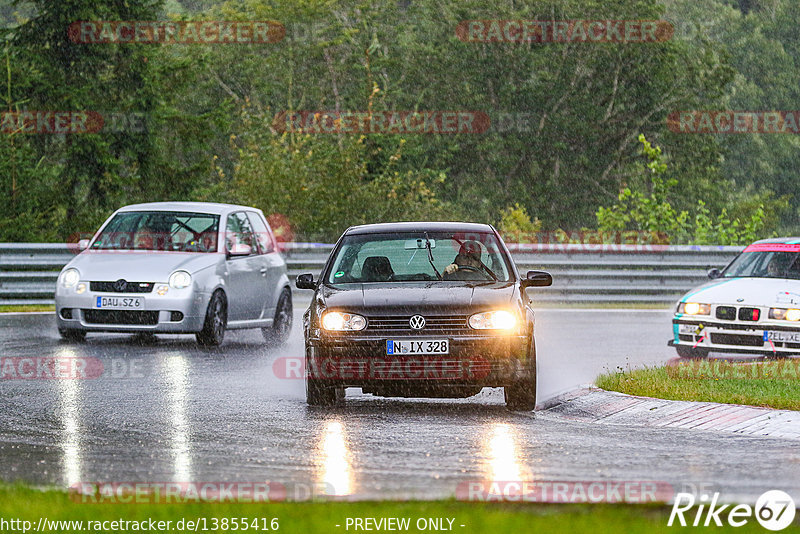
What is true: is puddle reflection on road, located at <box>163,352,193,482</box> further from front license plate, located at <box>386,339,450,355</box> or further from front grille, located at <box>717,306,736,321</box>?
front grille, located at <box>717,306,736,321</box>

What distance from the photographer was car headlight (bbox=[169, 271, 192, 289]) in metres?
17.4

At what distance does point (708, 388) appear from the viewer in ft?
41.5

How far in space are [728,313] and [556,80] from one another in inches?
1678

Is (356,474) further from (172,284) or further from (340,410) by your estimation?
(172,284)

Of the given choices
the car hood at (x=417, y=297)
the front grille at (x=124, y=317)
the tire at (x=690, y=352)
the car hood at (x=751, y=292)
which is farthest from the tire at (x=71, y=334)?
the car hood at (x=751, y=292)

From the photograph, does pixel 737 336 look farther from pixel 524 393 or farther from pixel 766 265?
pixel 524 393

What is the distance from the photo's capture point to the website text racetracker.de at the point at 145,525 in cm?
673

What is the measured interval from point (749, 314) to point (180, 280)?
6710 mm

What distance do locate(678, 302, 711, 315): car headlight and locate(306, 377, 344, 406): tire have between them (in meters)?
5.81

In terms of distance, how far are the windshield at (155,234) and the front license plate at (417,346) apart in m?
7.31

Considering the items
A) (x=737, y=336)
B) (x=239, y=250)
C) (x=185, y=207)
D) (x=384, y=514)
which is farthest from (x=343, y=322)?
(x=185, y=207)

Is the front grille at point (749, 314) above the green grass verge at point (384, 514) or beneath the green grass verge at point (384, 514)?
beneath

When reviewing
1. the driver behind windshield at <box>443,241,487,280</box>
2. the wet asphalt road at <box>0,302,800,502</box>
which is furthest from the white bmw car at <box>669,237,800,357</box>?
the driver behind windshield at <box>443,241,487,280</box>

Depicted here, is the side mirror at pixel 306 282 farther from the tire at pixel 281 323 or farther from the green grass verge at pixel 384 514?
the tire at pixel 281 323
